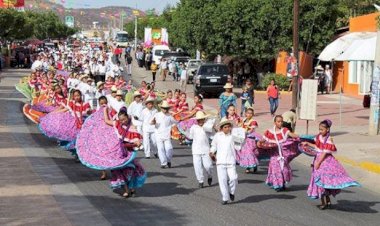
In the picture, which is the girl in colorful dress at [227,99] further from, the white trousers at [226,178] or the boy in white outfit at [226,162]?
the white trousers at [226,178]

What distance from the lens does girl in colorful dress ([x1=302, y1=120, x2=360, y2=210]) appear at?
11.8 meters

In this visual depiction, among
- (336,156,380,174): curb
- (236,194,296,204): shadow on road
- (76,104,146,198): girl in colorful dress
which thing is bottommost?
(336,156,380,174): curb

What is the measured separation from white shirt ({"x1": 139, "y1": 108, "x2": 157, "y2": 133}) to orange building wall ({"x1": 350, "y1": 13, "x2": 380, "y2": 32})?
845 inches

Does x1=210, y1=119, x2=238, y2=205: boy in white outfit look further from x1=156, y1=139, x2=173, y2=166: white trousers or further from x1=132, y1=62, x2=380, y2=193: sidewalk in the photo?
x1=156, y1=139, x2=173, y2=166: white trousers

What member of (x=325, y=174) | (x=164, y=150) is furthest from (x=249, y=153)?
(x=325, y=174)

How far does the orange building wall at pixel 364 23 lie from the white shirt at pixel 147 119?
2146 centimetres

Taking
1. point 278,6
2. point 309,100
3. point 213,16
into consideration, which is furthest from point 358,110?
point 213,16

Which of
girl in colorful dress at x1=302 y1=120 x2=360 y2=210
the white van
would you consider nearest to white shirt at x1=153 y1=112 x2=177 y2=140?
girl in colorful dress at x1=302 y1=120 x2=360 y2=210

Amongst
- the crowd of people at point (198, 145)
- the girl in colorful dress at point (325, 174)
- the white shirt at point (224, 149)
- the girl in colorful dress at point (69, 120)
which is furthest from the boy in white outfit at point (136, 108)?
the girl in colorful dress at point (325, 174)

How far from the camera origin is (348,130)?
24578 mm

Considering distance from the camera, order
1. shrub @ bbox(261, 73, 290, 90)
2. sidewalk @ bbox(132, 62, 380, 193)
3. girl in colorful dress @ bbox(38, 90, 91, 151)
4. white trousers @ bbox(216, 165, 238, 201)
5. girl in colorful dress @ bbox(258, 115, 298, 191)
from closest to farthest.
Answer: white trousers @ bbox(216, 165, 238, 201) → girl in colorful dress @ bbox(258, 115, 298, 191) → sidewalk @ bbox(132, 62, 380, 193) → girl in colorful dress @ bbox(38, 90, 91, 151) → shrub @ bbox(261, 73, 290, 90)

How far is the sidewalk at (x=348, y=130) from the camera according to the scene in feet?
56.1

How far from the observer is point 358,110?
31.9 m

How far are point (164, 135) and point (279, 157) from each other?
3918 millimetres
